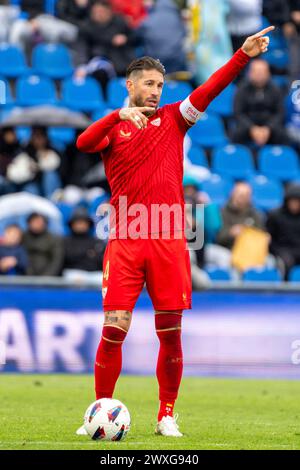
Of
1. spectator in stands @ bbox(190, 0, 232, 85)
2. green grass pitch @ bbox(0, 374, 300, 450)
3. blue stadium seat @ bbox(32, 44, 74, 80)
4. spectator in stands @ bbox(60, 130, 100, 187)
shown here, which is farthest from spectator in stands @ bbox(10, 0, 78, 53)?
green grass pitch @ bbox(0, 374, 300, 450)

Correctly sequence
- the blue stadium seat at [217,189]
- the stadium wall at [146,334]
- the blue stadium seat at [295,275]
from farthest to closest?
the blue stadium seat at [217,189] < the blue stadium seat at [295,275] < the stadium wall at [146,334]

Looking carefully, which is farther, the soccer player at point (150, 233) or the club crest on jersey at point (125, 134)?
the club crest on jersey at point (125, 134)

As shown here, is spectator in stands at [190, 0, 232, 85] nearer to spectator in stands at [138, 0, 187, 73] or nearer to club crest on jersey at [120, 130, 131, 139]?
spectator in stands at [138, 0, 187, 73]

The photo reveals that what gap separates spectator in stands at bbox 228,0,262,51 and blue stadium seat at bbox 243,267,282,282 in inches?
262

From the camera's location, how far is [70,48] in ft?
68.2

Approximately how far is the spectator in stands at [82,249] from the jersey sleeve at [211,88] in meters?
7.50

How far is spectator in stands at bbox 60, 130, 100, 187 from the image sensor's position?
60.9 feet

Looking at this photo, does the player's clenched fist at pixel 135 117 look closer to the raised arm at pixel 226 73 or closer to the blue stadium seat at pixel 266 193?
the raised arm at pixel 226 73

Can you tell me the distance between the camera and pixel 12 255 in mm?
15680

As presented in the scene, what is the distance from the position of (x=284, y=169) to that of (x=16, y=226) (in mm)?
5733

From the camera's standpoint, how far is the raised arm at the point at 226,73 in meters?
7.93

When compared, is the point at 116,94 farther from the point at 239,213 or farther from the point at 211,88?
the point at 211,88

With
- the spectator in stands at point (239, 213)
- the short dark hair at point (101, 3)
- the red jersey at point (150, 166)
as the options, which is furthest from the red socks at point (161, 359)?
the short dark hair at point (101, 3)

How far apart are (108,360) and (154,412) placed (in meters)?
2.15
